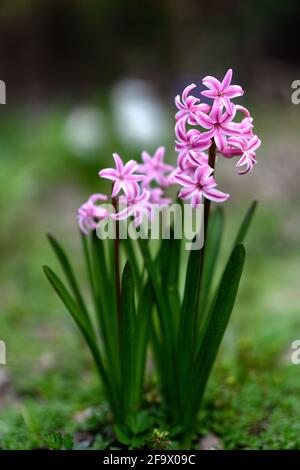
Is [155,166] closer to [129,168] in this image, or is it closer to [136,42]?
[129,168]

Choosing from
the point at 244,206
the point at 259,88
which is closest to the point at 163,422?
the point at 244,206

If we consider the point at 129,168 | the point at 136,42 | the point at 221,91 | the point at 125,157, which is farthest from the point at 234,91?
the point at 136,42

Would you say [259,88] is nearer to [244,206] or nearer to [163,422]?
[244,206]

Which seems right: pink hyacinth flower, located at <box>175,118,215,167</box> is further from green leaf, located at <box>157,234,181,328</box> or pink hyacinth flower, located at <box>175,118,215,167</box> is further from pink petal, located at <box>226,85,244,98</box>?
green leaf, located at <box>157,234,181,328</box>

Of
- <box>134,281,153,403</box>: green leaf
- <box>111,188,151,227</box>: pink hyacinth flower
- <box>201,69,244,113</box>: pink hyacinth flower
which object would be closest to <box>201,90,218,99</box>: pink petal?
<box>201,69,244,113</box>: pink hyacinth flower

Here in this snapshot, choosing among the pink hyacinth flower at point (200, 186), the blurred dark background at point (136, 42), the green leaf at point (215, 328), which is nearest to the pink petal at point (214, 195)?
the pink hyacinth flower at point (200, 186)
